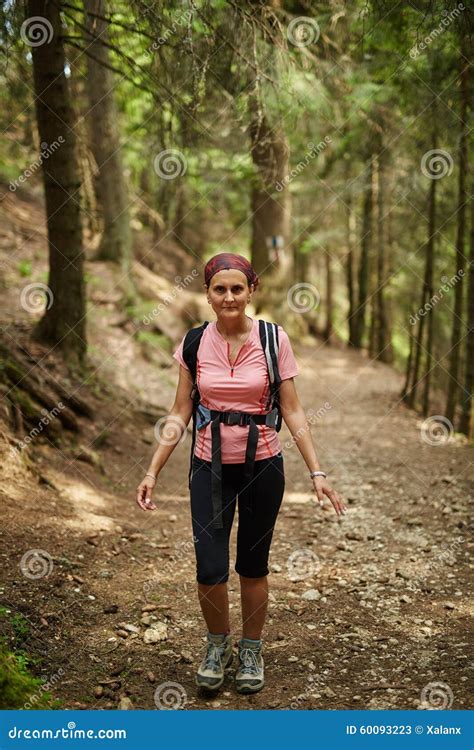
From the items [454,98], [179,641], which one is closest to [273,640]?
[179,641]

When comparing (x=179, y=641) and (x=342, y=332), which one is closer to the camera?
(x=179, y=641)

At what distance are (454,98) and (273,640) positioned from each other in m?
7.46

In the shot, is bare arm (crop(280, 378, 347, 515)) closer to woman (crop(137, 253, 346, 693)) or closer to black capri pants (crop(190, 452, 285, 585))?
woman (crop(137, 253, 346, 693))

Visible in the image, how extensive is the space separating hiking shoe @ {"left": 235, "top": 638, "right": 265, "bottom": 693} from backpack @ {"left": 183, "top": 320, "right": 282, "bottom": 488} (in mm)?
1024

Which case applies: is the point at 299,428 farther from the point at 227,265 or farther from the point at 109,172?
the point at 109,172

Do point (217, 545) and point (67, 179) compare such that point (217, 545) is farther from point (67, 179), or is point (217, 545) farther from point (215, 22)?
point (67, 179)

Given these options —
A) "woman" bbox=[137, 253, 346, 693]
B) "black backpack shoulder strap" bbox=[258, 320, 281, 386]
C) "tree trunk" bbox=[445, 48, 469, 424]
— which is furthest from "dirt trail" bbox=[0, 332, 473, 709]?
"tree trunk" bbox=[445, 48, 469, 424]

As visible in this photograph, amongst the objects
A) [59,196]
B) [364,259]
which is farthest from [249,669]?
[364,259]

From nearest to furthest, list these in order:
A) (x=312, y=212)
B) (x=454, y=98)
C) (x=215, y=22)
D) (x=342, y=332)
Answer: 1. (x=215, y=22)
2. (x=454, y=98)
3. (x=312, y=212)
4. (x=342, y=332)

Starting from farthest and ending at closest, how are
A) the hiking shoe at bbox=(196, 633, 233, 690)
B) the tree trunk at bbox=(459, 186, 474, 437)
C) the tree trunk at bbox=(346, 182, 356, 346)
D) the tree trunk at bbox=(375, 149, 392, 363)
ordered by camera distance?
1. the tree trunk at bbox=(346, 182, 356, 346)
2. the tree trunk at bbox=(375, 149, 392, 363)
3. the tree trunk at bbox=(459, 186, 474, 437)
4. the hiking shoe at bbox=(196, 633, 233, 690)

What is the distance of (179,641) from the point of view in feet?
13.3

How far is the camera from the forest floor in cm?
355

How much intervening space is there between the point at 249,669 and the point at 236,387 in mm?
1585

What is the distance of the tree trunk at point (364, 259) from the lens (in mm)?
17969
